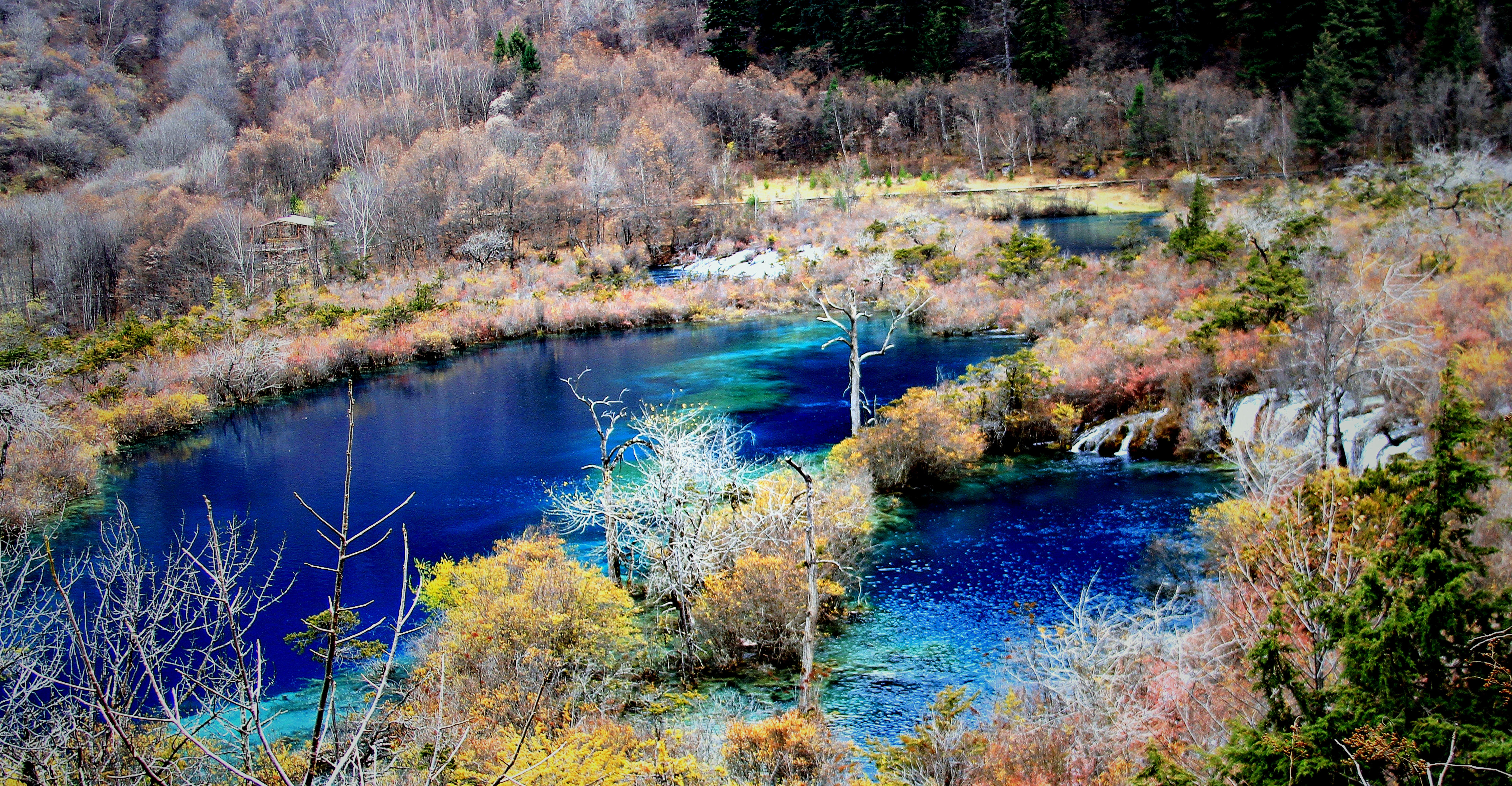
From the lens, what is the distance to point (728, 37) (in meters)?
95.7

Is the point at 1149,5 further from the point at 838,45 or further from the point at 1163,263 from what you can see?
the point at 1163,263

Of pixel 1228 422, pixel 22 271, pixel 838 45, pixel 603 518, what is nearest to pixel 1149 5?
pixel 838 45

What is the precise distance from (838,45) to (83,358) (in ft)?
248

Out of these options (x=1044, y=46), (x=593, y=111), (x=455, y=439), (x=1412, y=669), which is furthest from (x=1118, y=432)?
(x=593, y=111)

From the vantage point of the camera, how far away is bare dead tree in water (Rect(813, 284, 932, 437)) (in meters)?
26.9

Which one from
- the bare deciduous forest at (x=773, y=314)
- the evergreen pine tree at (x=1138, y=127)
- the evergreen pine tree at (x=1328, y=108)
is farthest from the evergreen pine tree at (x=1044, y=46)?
the evergreen pine tree at (x=1328, y=108)

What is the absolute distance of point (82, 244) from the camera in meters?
57.0

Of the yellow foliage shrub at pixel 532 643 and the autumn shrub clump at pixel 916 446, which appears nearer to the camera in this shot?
the yellow foliage shrub at pixel 532 643

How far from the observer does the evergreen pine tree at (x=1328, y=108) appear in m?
62.9

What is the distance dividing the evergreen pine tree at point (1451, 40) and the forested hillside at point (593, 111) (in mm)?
203

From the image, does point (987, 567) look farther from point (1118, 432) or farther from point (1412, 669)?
point (1412, 669)

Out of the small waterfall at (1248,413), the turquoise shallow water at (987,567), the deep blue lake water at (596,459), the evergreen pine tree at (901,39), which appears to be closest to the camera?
the turquoise shallow water at (987,567)

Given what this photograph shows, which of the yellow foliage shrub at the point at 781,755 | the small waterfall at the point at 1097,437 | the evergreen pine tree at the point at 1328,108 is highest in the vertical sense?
the evergreen pine tree at the point at 1328,108

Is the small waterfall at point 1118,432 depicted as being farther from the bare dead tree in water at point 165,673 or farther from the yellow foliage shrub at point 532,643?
the bare dead tree in water at point 165,673
